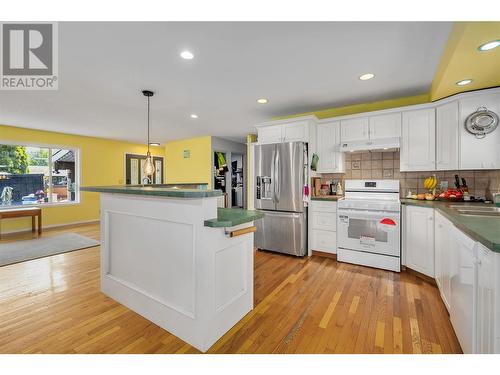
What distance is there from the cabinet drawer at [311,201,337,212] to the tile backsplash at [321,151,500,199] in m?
0.65

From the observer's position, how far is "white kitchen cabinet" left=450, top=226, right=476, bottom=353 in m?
1.27

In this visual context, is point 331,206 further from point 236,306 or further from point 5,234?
point 5,234

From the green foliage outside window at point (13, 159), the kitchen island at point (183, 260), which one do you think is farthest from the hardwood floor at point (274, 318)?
the green foliage outside window at point (13, 159)

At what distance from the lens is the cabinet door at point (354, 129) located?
3334 millimetres

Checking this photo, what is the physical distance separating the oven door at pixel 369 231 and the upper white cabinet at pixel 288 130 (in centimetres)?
132

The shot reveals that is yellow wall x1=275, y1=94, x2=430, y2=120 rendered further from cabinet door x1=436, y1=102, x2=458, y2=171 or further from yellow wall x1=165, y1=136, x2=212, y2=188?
yellow wall x1=165, y1=136, x2=212, y2=188

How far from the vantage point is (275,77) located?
2.62 meters

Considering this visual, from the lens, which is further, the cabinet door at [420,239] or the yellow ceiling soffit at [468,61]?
the cabinet door at [420,239]

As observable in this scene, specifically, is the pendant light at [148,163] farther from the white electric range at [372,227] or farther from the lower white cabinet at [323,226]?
the white electric range at [372,227]

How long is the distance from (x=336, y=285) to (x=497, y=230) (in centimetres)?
163

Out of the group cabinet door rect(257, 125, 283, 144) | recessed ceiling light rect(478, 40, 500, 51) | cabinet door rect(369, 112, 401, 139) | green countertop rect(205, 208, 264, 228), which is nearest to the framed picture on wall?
cabinet door rect(257, 125, 283, 144)

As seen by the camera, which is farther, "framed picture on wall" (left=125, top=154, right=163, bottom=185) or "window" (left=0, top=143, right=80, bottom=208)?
"framed picture on wall" (left=125, top=154, right=163, bottom=185)

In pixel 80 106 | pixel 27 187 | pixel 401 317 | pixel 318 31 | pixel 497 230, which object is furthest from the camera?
pixel 27 187
